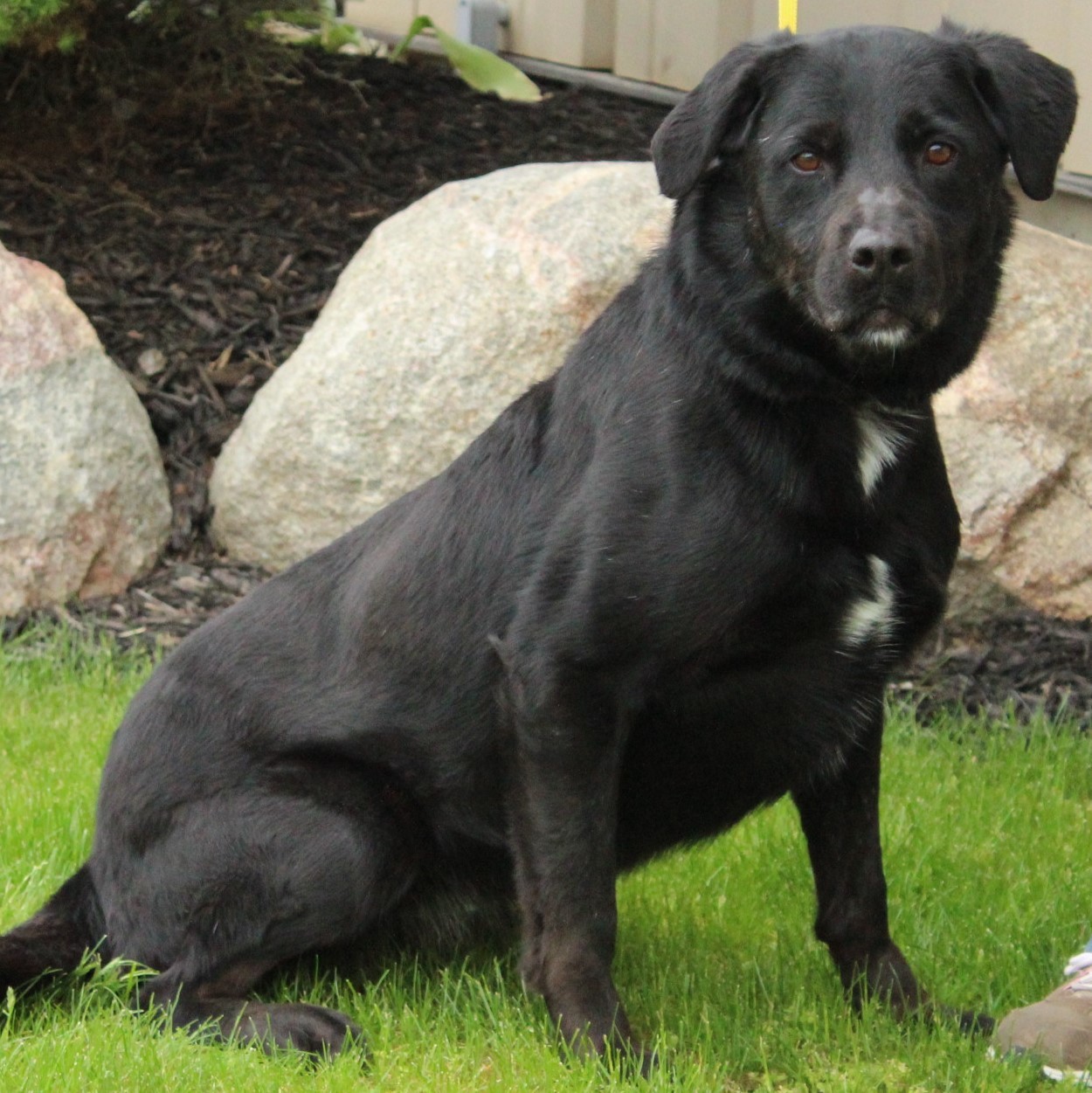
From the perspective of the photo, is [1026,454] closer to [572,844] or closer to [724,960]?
[724,960]

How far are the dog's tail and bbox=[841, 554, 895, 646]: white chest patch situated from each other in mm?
1558

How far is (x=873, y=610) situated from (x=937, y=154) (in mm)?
801

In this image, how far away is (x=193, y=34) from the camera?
6.78 m

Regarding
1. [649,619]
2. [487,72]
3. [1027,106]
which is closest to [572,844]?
[649,619]

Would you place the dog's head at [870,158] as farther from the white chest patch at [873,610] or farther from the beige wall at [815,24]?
the beige wall at [815,24]

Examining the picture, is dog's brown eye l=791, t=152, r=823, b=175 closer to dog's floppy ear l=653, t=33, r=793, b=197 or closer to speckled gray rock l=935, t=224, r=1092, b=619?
dog's floppy ear l=653, t=33, r=793, b=197

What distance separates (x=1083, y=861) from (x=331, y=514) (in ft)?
9.02

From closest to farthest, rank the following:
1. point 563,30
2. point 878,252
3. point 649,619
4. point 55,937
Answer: point 878,252, point 649,619, point 55,937, point 563,30

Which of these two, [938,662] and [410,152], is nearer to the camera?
[938,662]

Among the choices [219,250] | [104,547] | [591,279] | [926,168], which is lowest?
[104,547]

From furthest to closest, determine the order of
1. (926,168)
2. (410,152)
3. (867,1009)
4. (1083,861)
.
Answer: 1. (410,152)
2. (1083,861)
3. (867,1009)
4. (926,168)

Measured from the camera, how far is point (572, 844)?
282 centimetres

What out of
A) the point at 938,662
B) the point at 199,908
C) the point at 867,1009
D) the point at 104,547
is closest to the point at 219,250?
the point at 104,547

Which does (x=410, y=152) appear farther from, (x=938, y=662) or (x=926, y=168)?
(x=926, y=168)
